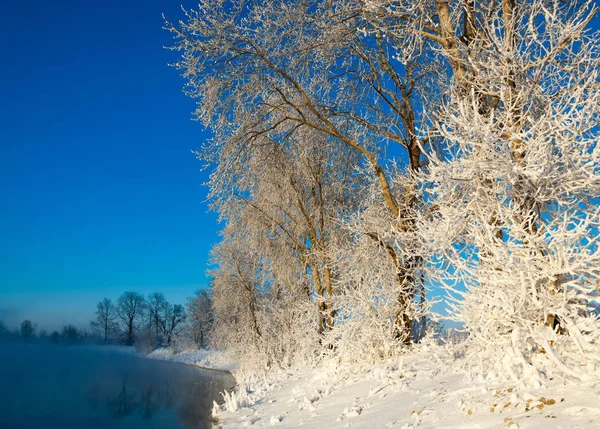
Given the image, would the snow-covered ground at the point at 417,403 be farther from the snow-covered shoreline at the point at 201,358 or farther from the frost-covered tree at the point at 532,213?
the snow-covered shoreline at the point at 201,358

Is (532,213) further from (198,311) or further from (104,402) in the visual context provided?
(198,311)

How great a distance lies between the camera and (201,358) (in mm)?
36062

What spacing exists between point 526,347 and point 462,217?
1486mm

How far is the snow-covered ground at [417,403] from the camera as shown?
10.2 feet

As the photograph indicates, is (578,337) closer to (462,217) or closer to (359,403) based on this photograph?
(462,217)

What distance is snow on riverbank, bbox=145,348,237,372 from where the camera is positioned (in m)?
29.3

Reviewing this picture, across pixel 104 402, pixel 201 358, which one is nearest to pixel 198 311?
pixel 201 358

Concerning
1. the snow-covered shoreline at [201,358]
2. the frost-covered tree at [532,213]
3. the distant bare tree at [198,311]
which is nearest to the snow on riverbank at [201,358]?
the snow-covered shoreline at [201,358]

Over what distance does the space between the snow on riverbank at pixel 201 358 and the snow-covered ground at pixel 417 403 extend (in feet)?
65.4

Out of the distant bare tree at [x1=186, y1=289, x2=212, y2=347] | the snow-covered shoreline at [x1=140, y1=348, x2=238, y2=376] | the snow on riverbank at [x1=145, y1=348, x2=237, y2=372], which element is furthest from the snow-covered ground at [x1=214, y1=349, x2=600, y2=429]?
the distant bare tree at [x1=186, y1=289, x2=212, y2=347]

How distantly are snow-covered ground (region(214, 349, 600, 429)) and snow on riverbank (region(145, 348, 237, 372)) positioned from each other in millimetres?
19928

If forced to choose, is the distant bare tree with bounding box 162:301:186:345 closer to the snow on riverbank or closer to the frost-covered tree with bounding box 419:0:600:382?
the snow on riverbank

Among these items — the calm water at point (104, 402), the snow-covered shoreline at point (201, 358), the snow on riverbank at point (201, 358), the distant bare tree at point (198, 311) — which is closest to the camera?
the calm water at point (104, 402)

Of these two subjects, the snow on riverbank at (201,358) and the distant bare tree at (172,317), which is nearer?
the snow on riverbank at (201,358)
